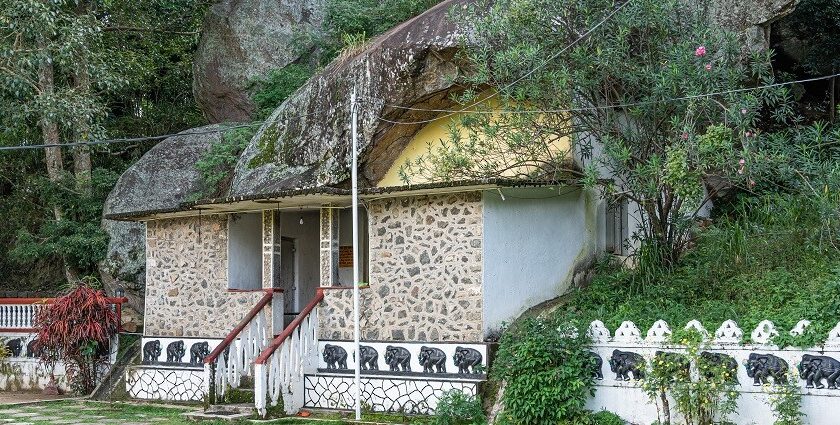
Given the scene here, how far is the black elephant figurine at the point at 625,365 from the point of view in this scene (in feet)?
36.4

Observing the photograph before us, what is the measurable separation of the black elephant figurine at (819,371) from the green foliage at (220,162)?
12.0m

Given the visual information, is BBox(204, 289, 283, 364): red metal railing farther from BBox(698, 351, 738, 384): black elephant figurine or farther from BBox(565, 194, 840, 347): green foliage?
BBox(698, 351, 738, 384): black elephant figurine

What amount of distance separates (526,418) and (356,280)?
2.96 meters

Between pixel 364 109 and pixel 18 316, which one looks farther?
pixel 18 316

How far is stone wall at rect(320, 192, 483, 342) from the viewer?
12.8 meters

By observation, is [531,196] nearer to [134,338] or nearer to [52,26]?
[134,338]

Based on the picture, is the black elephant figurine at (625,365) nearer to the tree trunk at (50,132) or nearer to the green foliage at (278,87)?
the green foliage at (278,87)

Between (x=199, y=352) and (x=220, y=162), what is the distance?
16.8 ft

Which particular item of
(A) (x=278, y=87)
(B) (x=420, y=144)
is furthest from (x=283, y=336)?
(A) (x=278, y=87)

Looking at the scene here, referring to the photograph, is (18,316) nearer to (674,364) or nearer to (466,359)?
(466,359)

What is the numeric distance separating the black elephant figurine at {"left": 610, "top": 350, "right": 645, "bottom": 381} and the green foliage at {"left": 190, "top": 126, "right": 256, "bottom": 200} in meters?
10.00

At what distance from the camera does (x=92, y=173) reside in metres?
21.7

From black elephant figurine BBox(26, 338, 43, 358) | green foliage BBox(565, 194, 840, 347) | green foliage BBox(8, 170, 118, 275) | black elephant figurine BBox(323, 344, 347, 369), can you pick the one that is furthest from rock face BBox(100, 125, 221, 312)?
green foliage BBox(565, 194, 840, 347)

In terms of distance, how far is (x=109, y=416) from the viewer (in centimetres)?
1380
